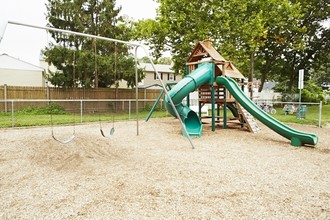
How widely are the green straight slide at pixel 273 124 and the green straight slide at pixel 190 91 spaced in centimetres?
57

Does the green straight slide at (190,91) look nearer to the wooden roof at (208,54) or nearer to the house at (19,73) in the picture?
the wooden roof at (208,54)

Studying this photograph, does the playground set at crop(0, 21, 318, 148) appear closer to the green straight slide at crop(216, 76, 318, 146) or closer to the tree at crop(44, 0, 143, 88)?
the green straight slide at crop(216, 76, 318, 146)

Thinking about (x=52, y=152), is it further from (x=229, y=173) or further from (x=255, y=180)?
(x=255, y=180)

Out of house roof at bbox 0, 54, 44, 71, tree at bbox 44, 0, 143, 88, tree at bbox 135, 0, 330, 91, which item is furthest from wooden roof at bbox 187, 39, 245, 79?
house roof at bbox 0, 54, 44, 71

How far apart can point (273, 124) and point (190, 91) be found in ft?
8.77

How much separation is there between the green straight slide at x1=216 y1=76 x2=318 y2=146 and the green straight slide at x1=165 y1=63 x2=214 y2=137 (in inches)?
22.3

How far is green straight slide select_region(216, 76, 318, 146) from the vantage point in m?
6.40

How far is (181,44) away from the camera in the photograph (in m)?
14.4

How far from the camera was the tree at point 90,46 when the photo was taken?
13.2 m

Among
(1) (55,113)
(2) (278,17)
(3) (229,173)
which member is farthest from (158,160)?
(2) (278,17)

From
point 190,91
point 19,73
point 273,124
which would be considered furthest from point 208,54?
point 19,73

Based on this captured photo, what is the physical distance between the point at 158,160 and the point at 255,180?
1.87 metres

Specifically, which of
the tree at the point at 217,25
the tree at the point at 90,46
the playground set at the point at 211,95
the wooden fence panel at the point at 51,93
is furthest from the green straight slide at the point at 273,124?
the wooden fence panel at the point at 51,93

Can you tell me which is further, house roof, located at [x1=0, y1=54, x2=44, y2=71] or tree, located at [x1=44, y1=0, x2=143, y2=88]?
house roof, located at [x1=0, y1=54, x2=44, y2=71]
